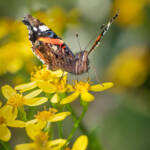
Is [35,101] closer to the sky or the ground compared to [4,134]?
closer to the sky

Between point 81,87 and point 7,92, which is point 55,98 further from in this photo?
point 7,92

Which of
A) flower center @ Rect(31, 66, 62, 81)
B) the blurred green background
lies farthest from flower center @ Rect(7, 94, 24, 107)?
the blurred green background

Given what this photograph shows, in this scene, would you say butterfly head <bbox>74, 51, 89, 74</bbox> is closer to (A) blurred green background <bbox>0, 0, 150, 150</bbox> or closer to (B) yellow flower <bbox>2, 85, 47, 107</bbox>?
(B) yellow flower <bbox>2, 85, 47, 107</bbox>

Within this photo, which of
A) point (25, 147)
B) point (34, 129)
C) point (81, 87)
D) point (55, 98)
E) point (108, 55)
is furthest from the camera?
point (108, 55)

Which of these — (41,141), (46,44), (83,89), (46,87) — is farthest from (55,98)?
(46,44)

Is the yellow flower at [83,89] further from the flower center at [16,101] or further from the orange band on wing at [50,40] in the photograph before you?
the orange band on wing at [50,40]

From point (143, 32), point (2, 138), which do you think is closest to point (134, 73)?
point (143, 32)
